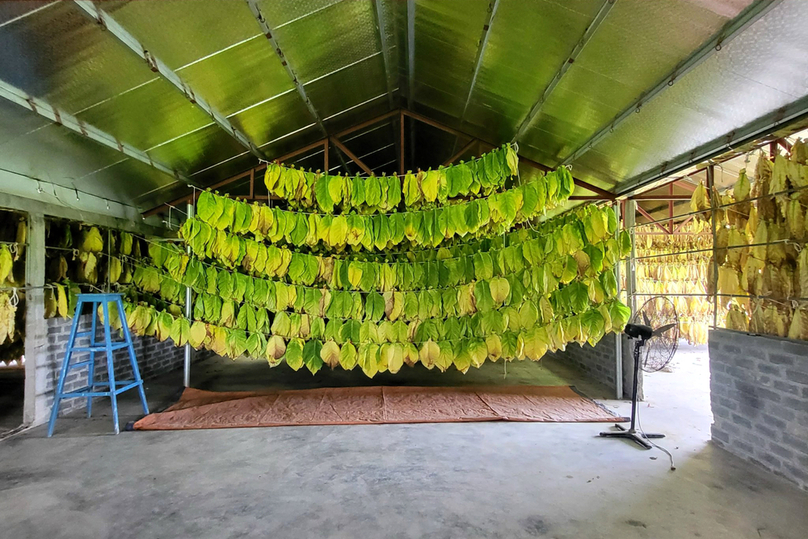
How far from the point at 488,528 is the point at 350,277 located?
240 cm

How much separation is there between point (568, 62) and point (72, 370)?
4863 millimetres

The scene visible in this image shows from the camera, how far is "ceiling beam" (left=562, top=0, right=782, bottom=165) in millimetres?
1820

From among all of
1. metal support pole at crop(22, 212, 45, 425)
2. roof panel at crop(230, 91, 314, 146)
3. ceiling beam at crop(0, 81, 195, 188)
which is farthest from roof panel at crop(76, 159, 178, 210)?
roof panel at crop(230, 91, 314, 146)

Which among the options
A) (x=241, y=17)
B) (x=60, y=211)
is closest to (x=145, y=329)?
(x=60, y=211)

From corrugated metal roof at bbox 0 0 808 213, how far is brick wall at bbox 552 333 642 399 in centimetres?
179

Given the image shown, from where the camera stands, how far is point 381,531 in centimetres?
194

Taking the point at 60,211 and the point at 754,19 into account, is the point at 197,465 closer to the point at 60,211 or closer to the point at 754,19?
the point at 60,211

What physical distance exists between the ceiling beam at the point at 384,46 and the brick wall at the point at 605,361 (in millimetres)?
3568

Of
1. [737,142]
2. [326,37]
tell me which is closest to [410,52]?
[326,37]

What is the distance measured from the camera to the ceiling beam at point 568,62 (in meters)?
2.19

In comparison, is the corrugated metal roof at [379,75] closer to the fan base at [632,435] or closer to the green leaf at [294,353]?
the green leaf at [294,353]

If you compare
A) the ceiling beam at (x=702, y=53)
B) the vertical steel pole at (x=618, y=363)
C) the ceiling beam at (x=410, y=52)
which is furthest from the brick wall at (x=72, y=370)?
the vertical steel pole at (x=618, y=363)

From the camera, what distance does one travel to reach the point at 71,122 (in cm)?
284

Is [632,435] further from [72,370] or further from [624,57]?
[72,370]
